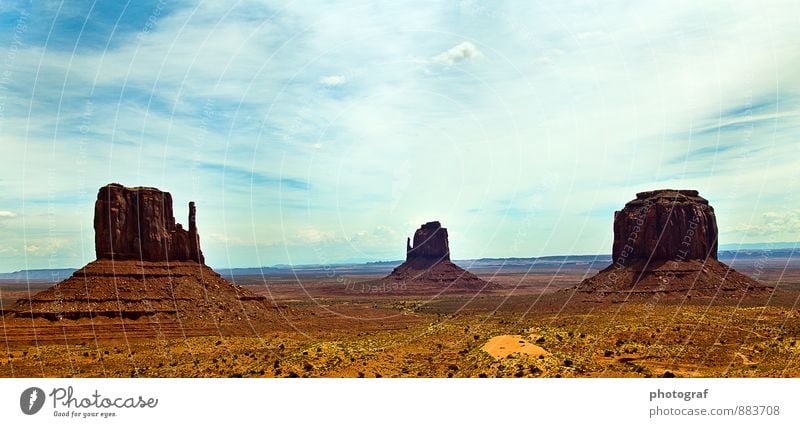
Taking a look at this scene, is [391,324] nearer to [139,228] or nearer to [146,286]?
[146,286]

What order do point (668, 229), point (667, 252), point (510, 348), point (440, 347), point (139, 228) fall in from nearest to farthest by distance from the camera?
1. point (510, 348)
2. point (440, 347)
3. point (139, 228)
4. point (667, 252)
5. point (668, 229)

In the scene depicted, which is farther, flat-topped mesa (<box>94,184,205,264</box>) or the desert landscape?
flat-topped mesa (<box>94,184,205,264</box>)

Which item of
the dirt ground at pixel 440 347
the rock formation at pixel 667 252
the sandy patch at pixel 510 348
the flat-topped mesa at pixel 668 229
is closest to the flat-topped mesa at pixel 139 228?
the dirt ground at pixel 440 347

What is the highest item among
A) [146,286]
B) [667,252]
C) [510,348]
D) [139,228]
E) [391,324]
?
[139,228]

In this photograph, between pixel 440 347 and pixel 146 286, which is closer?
pixel 440 347

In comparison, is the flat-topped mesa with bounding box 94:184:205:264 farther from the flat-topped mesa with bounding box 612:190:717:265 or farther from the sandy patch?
the flat-topped mesa with bounding box 612:190:717:265

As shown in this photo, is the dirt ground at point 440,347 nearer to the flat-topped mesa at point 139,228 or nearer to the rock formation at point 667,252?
the flat-topped mesa at point 139,228

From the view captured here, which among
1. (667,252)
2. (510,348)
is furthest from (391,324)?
(667,252)

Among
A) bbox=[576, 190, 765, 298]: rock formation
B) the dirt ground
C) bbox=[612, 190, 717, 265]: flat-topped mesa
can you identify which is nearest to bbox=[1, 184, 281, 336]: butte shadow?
the dirt ground
